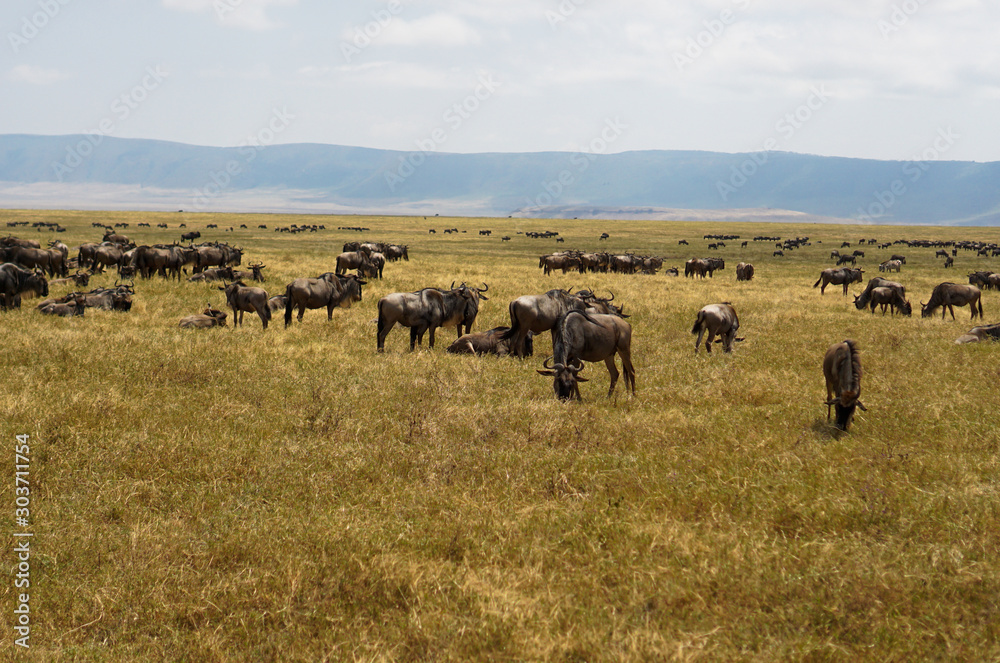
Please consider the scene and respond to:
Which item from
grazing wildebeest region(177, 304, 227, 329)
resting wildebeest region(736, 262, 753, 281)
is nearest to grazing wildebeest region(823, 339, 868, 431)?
grazing wildebeest region(177, 304, 227, 329)

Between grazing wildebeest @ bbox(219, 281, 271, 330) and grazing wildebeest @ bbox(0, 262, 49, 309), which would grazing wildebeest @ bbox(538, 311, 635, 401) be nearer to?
grazing wildebeest @ bbox(219, 281, 271, 330)

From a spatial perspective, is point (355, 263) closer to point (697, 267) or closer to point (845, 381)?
point (697, 267)

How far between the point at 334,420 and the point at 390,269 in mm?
29572

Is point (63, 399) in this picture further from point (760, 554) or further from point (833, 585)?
point (833, 585)

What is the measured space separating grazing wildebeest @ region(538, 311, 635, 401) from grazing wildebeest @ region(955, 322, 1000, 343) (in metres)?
11.5

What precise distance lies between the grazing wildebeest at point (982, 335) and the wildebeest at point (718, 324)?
6575mm

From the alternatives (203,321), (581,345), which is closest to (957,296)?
(581,345)

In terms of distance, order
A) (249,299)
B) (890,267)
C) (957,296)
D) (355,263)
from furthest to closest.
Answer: (890,267) → (355,263) → (957,296) → (249,299)

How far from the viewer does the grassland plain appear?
15.8ft

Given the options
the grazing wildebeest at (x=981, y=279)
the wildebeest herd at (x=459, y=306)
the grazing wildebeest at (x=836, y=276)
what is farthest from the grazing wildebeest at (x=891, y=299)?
the grazing wildebeest at (x=981, y=279)

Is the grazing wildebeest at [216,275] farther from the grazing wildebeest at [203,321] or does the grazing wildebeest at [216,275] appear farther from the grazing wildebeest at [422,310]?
the grazing wildebeest at [422,310]

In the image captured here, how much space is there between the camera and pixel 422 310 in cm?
1561

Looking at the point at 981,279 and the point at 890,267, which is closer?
the point at 981,279

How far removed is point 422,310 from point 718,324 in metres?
7.23
